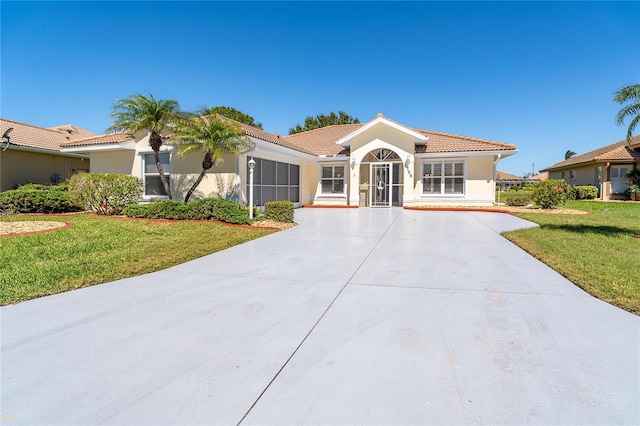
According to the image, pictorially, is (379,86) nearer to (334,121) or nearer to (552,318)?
(334,121)

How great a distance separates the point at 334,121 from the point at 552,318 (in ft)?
141

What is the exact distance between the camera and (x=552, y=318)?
12.0 ft

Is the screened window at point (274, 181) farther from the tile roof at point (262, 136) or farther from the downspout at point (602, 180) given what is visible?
the downspout at point (602, 180)

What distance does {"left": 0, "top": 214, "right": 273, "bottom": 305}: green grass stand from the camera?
16.3 feet

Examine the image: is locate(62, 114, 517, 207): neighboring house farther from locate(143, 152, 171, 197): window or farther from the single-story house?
the single-story house

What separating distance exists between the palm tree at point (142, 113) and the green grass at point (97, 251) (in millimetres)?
4317

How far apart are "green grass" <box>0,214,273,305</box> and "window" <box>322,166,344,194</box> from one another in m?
11.4

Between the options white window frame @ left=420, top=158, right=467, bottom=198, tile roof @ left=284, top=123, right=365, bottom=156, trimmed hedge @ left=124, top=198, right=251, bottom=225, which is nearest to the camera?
trimmed hedge @ left=124, top=198, right=251, bottom=225

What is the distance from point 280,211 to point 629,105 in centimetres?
1141

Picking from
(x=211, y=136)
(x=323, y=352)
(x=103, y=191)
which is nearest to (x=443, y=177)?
(x=211, y=136)

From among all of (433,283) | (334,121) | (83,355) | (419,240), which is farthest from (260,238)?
(334,121)

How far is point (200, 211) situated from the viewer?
11.5 metres

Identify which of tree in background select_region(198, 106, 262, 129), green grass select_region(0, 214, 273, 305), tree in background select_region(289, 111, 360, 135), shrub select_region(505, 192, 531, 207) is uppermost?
tree in background select_region(289, 111, 360, 135)

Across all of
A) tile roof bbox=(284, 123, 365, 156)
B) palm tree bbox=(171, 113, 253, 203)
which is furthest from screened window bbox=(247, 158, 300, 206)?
tile roof bbox=(284, 123, 365, 156)
